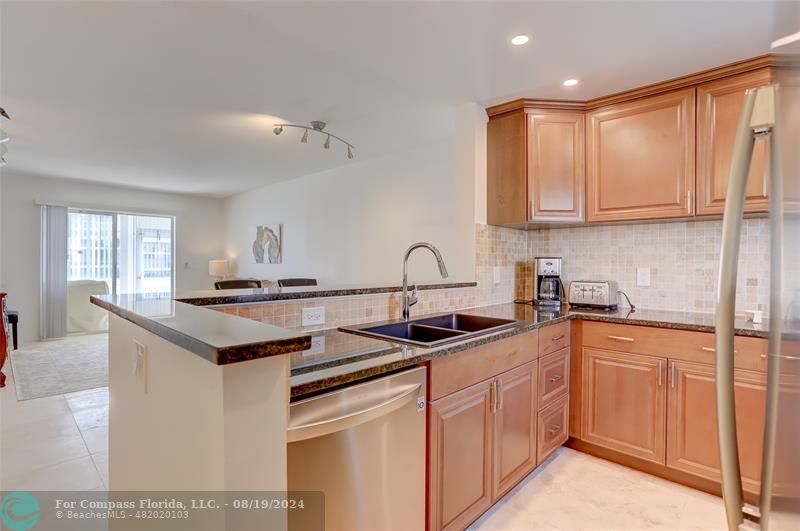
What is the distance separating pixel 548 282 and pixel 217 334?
8.00 feet

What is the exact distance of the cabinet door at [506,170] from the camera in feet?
8.45

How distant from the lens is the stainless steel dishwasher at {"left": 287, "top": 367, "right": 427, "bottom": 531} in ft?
3.40

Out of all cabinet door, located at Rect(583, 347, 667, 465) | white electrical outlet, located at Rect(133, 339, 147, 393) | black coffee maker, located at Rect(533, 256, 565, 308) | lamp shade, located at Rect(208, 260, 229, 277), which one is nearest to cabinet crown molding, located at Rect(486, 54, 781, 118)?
black coffee maker, located at Rect(533, 256, 565, 308)

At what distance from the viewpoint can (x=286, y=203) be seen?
5898 millimetres

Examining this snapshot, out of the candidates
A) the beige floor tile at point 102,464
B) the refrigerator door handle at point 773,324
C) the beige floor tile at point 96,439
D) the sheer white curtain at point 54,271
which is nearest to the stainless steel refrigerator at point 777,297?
the refrigerator door handle at point 773,324

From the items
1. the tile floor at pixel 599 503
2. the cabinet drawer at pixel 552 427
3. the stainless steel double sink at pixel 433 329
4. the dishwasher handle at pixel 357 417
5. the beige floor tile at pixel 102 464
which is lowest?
the tile floor at pixel 599 503

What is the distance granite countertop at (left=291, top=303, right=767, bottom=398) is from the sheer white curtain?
6.07 m

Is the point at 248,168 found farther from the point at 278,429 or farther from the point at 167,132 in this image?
the point at 278,429

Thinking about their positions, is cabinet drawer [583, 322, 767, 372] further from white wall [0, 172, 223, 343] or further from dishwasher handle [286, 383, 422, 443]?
white wall [0, 172, 223, 343]

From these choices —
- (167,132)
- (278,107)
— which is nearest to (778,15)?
(278,107)

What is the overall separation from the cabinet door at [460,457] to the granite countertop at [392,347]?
23cm

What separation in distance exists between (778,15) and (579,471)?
7.34ft

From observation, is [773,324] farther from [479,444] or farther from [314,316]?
[314,316]

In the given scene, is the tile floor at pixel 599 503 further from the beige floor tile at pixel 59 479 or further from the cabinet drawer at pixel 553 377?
the beige floor tile at pixel 59 479
